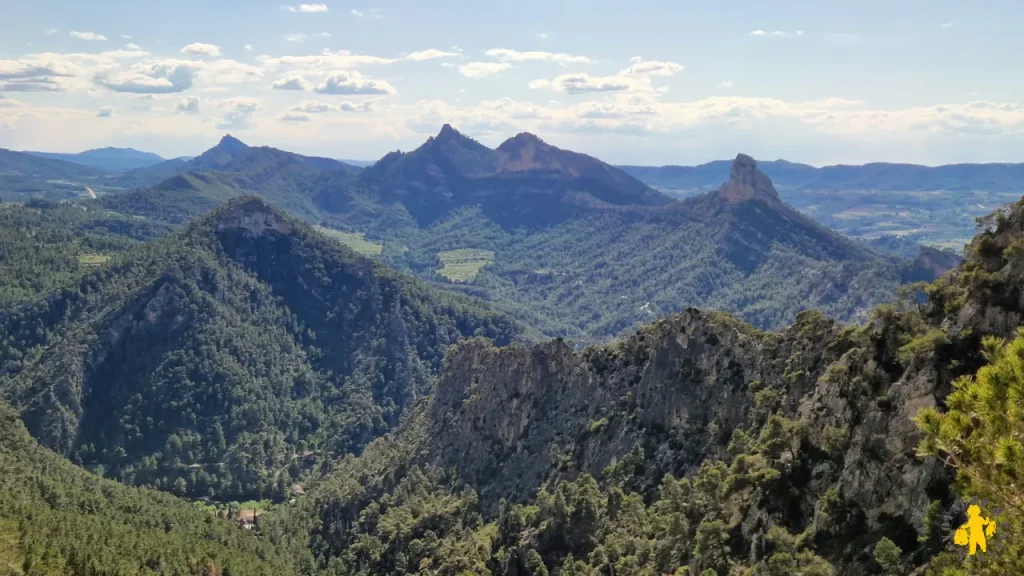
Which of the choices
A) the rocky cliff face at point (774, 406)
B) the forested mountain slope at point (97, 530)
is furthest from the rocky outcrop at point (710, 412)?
the forested mountain slope at point (97, 530)

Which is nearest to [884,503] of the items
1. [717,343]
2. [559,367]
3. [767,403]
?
[767,403]

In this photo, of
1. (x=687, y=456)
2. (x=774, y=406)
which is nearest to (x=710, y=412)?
(x=687, y=456)

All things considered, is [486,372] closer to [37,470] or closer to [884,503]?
[37,470]

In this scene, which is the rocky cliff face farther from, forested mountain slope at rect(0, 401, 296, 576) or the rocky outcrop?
forested mountain slope at rect(0, 401, 296, 576)

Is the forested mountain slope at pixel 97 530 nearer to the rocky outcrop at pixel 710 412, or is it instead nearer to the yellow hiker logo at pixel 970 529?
the rocky outcrop at pixel 710 412

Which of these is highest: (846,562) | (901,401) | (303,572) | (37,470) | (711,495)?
(901,401)
